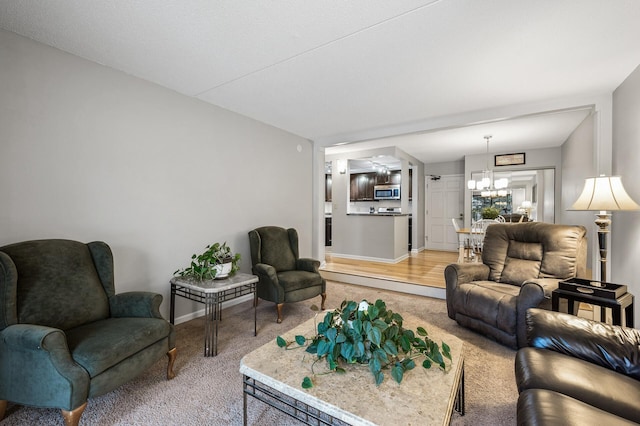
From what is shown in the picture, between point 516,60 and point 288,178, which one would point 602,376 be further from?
point 288,178

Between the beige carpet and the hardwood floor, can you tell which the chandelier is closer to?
the hardwood floor

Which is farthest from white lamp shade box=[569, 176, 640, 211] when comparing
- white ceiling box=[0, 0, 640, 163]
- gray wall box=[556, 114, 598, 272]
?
gray wall box=[556, 114, 598, 272]

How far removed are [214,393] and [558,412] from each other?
181cm

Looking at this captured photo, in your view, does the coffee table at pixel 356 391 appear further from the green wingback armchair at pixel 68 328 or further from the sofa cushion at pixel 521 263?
the sofa cushion at pixel 521 263

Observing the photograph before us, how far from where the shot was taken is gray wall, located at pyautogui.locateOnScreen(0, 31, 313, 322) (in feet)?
6.77

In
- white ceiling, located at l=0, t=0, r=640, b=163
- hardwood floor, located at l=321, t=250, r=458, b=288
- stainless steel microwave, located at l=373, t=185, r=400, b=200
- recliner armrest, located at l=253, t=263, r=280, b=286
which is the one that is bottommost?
hardwood floor, located at l=321, t=250, r=458, b=288

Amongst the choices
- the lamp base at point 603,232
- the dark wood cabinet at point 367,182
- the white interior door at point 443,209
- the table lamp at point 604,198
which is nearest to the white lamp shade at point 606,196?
the table lamp at point 604,198

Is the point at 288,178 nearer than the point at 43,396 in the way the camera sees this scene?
No

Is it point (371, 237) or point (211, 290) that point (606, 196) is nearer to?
point (211, 290)

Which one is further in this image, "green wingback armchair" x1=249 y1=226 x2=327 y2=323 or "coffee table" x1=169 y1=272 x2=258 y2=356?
"green wingback armchair" x1=249 y1=226 x2=327 y2=323

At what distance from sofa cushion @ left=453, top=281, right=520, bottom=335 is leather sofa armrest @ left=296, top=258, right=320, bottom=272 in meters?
1.60

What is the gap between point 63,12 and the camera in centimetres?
183

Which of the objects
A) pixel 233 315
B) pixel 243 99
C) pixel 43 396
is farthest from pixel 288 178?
pixel 43 396

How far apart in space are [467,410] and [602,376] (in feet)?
2.36
